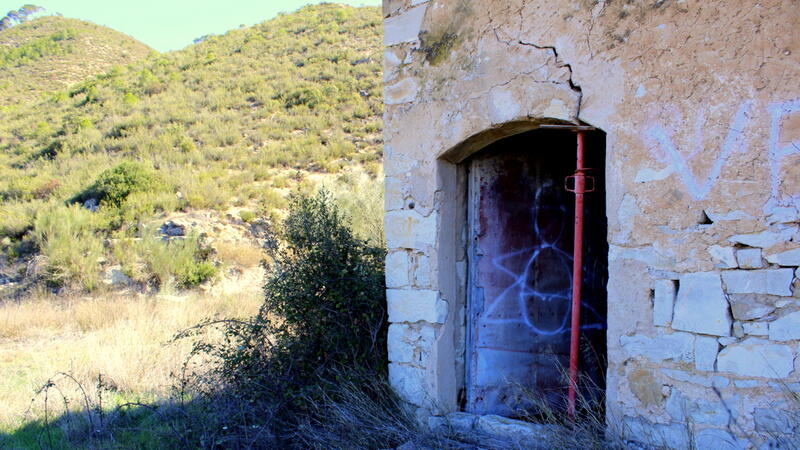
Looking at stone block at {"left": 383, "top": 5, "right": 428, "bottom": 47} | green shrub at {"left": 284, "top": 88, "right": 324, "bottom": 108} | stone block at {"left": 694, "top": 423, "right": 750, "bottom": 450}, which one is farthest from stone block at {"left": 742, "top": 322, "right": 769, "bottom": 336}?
green shrub at {"left": 284, "top": 88, "right": 324, "bottom": 108}

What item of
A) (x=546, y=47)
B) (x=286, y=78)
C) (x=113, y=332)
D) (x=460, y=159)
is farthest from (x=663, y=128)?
(x=286, y=78)

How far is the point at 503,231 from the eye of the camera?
14.4 feet

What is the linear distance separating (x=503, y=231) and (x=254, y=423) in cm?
238

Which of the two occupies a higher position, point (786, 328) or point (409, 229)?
point (409, 229)

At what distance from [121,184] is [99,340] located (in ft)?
21.7

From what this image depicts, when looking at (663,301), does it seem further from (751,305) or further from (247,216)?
(247,216)

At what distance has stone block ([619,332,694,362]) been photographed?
2.92 m

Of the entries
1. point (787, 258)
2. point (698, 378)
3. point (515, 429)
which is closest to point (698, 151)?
point (787, 258)

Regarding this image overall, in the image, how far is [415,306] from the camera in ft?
13.4

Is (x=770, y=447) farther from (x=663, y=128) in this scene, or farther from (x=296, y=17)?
(x=296, y=17)

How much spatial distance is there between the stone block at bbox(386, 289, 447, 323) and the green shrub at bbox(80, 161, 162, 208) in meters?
10.5

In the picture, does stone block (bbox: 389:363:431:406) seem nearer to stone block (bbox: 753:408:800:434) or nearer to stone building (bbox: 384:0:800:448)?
stone building (bbox: 384:0:800:448)

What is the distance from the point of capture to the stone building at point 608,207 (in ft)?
8.95

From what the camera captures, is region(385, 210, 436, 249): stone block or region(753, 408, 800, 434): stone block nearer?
region(753, 408, 800, 434): stone block
